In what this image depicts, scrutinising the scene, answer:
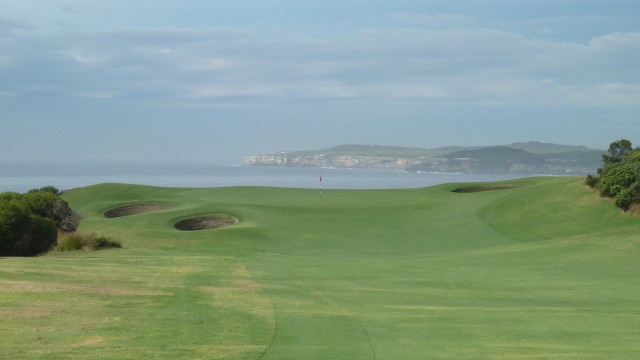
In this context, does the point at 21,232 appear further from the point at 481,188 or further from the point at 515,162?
the point at 515,162

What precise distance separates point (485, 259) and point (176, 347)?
68.3 ft

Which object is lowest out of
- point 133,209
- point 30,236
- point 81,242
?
point 81,242

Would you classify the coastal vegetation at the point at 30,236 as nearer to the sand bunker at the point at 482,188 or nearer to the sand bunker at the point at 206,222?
the sand bunker at the point at 206,222

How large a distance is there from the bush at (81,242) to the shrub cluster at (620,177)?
87.6 ft

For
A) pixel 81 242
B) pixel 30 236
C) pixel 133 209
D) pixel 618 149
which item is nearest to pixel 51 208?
pixel 81 242

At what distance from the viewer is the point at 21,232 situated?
90.1 ft

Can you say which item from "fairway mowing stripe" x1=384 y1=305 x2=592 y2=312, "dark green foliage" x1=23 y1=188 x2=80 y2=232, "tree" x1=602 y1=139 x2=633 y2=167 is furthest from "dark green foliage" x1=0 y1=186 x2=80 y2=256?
"tree" x1=602 y1=139 x2=633 y2=167

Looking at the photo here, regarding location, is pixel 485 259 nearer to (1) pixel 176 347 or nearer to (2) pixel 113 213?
(1) pixel 176 347

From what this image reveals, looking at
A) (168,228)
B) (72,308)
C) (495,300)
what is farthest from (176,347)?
(168,228)

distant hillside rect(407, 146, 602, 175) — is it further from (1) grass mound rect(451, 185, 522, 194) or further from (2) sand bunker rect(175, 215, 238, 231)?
(2) sand bunker rect(175, 215, 238, 231)

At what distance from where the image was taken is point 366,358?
11.2m

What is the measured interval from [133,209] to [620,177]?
102ft

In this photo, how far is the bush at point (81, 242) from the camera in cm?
3161

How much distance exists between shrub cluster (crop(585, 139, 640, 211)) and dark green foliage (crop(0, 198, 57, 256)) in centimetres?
2908
